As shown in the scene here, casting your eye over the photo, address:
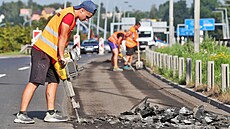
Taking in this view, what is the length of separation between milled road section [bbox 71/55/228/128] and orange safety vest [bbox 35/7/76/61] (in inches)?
67.0

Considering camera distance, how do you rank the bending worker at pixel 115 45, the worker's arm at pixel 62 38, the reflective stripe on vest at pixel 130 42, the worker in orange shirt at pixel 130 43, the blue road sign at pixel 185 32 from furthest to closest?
1. the blue road sign at pixel 185 32
2. the reflective stripe on vest at pixel 130 42
3. the worker in orange shirt at pixel 130 43
4. the bending worker at pixel 115 45
5. the worker's arm at pixel 62 38

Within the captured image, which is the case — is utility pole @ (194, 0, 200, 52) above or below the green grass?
above

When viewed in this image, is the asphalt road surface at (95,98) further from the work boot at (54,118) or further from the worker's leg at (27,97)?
the worker's leg at (27,97)

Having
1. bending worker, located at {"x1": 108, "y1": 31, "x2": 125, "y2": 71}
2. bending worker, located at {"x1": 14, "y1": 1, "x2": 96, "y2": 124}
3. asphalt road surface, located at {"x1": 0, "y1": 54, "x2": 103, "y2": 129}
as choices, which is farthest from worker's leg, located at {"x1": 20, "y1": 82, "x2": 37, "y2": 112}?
bending worker, located at {"x1": 108, "y1": 31, "x2": 125, "y2": 71}

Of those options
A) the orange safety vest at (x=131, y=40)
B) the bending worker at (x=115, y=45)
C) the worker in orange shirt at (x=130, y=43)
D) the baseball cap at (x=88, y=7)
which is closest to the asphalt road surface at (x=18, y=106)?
the baseball cap at (x=88, y=7)

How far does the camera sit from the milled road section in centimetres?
1311

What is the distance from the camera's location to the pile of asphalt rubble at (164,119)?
34.1ft

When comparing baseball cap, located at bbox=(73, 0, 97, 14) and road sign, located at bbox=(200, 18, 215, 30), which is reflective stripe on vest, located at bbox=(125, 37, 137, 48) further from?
road sign, located at bbox=(200, 18, 215, 30)

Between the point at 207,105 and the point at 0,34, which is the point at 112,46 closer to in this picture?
the point at 207,105

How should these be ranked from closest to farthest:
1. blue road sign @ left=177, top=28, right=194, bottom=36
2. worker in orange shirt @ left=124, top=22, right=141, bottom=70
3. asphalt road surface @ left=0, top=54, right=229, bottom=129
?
asphalt road surface @ left=0, top=54, right=229, bottom=129, worker in orange shirt @ left=124, top=22, right=141, bottom=70, blue road sign @ left=177, top=28, right=194, bottom=36

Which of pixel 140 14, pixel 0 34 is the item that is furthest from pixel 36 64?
pixel 140 14

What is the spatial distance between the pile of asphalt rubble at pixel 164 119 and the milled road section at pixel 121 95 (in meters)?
0.96

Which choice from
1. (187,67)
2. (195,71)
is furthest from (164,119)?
(187,67)

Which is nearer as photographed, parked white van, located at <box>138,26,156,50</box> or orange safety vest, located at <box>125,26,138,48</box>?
orange safety vest, located at <box>125,26,138,48</box>
